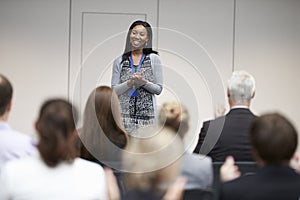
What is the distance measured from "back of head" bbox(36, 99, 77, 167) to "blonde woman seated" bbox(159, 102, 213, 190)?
0.56m

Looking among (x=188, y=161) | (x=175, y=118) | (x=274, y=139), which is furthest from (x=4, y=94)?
(x=274, y=139)

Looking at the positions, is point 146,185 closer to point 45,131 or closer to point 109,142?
point 45,131

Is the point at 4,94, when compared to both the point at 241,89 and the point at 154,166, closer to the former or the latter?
the point at 154,166


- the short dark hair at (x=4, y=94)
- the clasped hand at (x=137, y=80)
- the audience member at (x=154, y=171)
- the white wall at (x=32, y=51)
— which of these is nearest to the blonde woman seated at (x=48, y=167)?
the audience member at (x=154, y=171)

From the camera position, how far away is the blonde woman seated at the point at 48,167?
2.14 meters

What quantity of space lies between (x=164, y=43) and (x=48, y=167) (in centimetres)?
477

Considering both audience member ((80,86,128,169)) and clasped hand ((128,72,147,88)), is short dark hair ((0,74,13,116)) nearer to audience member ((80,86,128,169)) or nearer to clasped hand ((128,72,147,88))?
audience member ((80,86,128,169))

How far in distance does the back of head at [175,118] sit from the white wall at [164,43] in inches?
145

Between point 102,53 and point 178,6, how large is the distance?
1099 mm

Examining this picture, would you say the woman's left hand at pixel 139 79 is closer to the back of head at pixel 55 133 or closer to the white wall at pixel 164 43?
the back of head at pixel 55 133

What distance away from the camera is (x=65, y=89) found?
6750mm

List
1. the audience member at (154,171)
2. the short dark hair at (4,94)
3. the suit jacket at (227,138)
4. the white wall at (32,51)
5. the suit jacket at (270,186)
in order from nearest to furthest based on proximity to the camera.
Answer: the audience member at (154,171) → the suit jacket at (270,186) → the short dark hair at (4,94) → the suit jacket at (227,138) → the white wall at (32,51)

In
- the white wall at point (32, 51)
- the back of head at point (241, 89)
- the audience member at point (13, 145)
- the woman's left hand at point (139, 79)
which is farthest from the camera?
the white wall at point (32, 51)

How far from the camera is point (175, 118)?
8.94 feet
